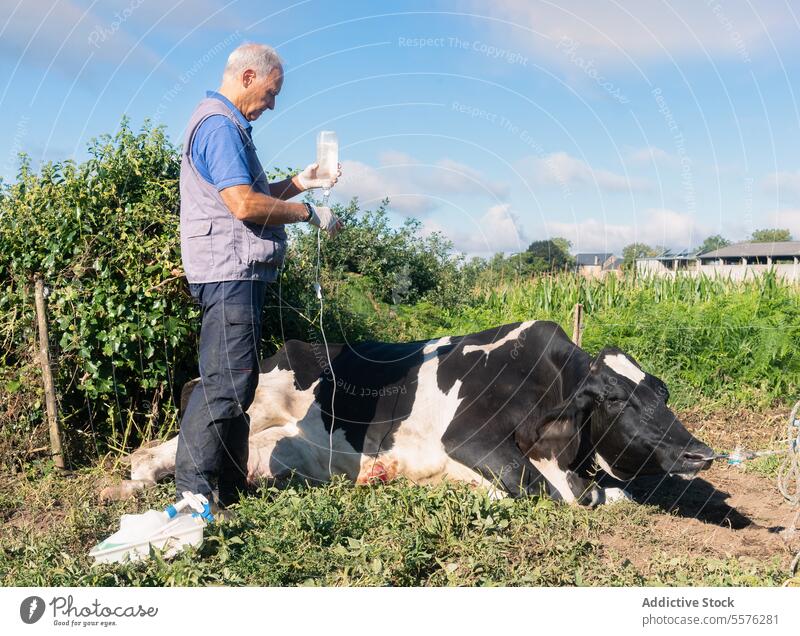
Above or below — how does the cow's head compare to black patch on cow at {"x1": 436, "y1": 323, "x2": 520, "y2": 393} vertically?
below

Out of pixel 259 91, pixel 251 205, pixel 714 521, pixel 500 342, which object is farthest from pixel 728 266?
pixel 251 205

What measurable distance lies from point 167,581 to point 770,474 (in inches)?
168

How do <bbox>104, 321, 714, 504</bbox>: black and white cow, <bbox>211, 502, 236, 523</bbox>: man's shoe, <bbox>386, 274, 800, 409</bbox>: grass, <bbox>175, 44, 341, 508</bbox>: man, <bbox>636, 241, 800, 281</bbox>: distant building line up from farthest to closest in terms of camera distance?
<bbox>636, 241, 800, 281</bbox>: distant building < <bbox>386, 274, 800, 409</bbox>: grass < <bbox>104, 321, 714, 504</bbox>: black and white cow < <bbox>175, 44, 341, 508</bbox>: man < <bbox>211, 502, 236, 523</bbox>: man's shoe

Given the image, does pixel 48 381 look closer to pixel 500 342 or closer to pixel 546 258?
pixel 500 342

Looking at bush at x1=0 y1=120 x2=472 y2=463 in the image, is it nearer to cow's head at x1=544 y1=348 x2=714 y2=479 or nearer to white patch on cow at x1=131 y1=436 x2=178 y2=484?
white patch on cow at x1=131 y1=436 x2=178 y2=484

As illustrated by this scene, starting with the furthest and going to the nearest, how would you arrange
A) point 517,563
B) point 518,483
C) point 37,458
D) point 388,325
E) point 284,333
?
point 388,325, point 284,333, point 37,458, point 518,483, point 517,563

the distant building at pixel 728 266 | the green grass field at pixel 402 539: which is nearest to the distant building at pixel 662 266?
the distant building at pixel 728 266

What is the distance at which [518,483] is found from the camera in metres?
4.84

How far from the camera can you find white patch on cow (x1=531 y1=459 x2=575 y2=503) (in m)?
4.93

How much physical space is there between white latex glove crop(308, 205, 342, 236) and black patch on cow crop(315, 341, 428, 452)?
4.39 ft

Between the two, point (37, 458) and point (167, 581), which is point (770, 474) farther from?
point (37, 458)

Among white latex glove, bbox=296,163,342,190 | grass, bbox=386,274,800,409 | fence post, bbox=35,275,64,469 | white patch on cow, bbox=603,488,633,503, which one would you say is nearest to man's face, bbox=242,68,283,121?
white latex glove, bbox=296,163,342,190

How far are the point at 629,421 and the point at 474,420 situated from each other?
968 millimetres
